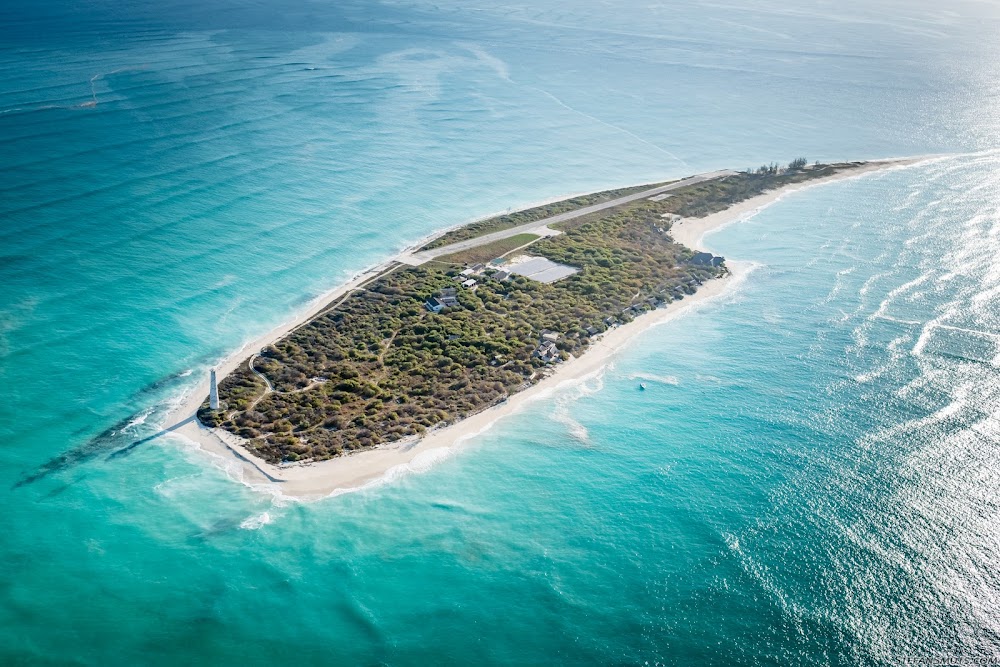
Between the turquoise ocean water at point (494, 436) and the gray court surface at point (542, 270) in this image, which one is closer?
the turquoise ocean water at point (494, 436)

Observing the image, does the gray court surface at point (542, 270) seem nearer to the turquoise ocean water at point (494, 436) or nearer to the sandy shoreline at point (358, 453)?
the sandy shoreline at point (358, 453)

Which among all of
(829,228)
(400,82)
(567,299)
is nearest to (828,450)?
(567,299)

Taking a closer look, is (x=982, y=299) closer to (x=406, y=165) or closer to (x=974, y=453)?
(x=974, y=453)

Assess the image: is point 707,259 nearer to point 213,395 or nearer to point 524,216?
point 524,216

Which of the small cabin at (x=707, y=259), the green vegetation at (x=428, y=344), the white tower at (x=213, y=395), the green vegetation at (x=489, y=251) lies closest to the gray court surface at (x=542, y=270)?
the green vegetation at (x=428, y=344)

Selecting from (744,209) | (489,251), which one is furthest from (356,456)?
(744,209)

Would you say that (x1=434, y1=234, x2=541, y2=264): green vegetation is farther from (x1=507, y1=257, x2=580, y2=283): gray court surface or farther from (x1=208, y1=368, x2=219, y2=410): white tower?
(x1=208, y1=368, x2=219, y2=410): white tower

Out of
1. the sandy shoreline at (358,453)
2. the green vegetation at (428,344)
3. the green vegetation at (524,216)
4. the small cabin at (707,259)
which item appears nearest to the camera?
the sandy shoreline at (358,453)
